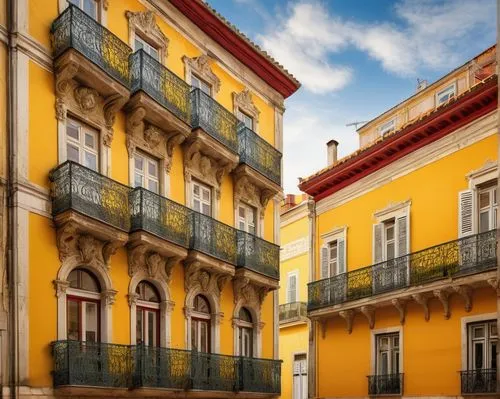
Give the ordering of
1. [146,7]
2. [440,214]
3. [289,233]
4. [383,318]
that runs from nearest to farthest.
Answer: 1. [146,7]
2. [440,214]
3. [383,318]
4. [289,233]

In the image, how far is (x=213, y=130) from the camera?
16.2 meters

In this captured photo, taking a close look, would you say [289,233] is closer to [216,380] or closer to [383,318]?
[383,318]

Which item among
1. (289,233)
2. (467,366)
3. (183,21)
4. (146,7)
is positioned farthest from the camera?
(289,233)

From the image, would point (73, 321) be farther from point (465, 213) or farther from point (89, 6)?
point (465, 213)

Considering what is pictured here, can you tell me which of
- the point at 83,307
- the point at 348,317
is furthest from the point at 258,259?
the point at 83,307

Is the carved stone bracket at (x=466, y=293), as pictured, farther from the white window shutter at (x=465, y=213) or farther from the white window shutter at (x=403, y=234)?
the white window shutter at (x=403, y=234)

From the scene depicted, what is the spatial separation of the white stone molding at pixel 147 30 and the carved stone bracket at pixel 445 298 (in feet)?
29.5

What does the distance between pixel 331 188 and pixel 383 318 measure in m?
5.07

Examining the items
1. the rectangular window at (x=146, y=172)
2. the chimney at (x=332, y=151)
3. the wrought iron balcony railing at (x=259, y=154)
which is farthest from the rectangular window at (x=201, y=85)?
the chimney at (x=332, y=151)

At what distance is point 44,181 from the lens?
39.3ft

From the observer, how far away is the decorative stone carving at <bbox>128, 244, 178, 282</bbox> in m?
13.8

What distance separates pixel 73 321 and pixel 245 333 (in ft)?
21.1

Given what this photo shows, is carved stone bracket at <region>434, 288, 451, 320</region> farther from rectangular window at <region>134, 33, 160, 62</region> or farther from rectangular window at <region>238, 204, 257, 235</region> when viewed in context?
rectangular window at <region>134, 33, 160, 62</region>

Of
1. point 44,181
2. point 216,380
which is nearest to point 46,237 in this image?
point 44,181
